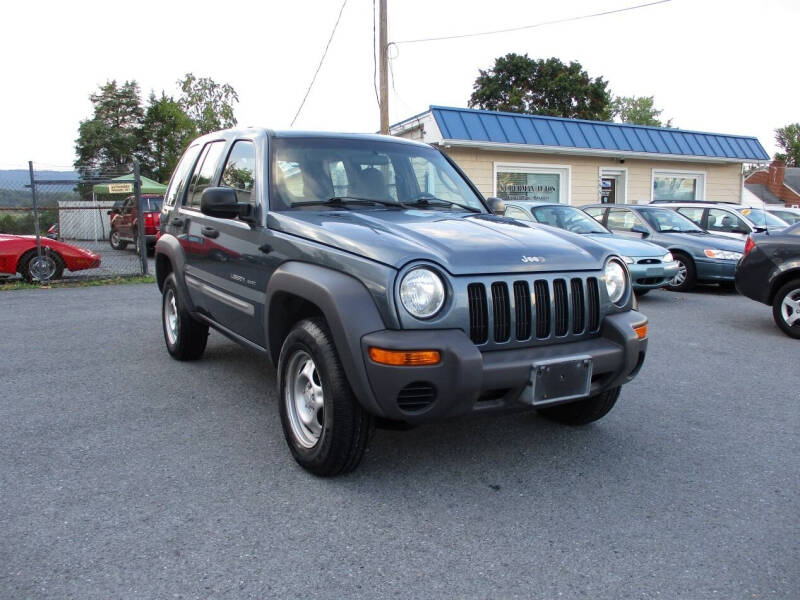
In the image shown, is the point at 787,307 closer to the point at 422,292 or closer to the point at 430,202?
the point at 430,202

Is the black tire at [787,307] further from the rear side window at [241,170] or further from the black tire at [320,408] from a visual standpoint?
the rear side window at [241,170]

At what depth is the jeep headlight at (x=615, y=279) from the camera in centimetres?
366

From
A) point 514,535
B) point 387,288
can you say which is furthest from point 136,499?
point 514,535

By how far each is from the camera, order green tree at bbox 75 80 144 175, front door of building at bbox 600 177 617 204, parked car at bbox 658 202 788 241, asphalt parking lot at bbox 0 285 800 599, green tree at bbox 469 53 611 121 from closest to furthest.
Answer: asphalt parking lot at bbox 0 285 800 599, parked car at bbox 658 202 788 241, front door of building at bbox 600 177 617 204, green tree at bbox 469 53 611 121, green tree at bbox 75 80 144 175

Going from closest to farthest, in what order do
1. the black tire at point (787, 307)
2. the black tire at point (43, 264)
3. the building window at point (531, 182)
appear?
the black tire at point (787, 307), the black tire at point (43, 264), the building window at point (531, 182)

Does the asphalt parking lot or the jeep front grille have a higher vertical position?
the jeep front grille

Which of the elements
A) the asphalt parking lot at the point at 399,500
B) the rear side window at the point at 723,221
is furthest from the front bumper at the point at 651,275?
the asphalt parking lot at the point at 399,500

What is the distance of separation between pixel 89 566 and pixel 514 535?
5.73ft

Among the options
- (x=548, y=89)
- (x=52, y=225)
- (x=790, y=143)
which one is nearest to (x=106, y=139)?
(x=548, y=89)

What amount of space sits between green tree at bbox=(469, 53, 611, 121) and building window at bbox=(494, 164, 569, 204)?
2837cm

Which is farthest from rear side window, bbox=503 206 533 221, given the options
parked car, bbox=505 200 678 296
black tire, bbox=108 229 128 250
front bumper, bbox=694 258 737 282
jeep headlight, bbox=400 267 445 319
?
black tire, bbox=108 229 128 250

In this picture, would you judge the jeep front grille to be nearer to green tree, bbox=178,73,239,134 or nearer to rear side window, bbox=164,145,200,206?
rear side window, bbox=164,145,200,206

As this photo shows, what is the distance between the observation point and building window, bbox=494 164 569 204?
17891 mm

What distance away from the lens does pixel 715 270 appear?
35.2 feet
